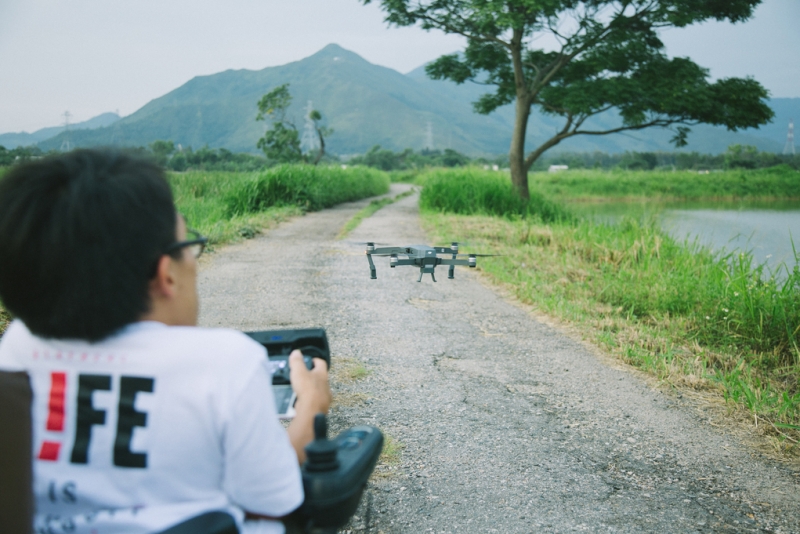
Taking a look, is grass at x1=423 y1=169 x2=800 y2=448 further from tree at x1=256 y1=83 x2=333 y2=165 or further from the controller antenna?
tree at x1=256 y1=83 x2=333 y2=165

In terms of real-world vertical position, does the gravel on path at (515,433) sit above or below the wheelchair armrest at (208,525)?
below

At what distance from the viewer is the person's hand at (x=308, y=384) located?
1.18 m

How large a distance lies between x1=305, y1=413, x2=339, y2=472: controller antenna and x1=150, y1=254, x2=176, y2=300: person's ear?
316 millimetres

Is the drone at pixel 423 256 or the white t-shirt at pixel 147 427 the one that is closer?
the white t-shirt at pixel 147 427

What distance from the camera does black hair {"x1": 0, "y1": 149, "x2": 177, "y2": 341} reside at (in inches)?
35.4

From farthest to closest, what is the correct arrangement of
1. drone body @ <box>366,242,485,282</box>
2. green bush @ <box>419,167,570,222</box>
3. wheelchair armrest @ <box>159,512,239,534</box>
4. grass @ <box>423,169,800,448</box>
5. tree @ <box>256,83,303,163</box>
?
tree @ <box>256,83,303,163</box> < green bush @ <box>419,167,570,222</box> < grass @ <box>423,169,800,448</box> < drone body @ <box>366,242,485,282</box> < wheelchair armrest @ <box>159,512,239,534</box>

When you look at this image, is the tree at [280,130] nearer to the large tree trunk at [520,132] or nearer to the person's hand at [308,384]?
the large tree trunk at [520,132]

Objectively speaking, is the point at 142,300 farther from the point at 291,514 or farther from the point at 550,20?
the point at 550,20

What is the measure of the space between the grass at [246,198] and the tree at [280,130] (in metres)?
9.17

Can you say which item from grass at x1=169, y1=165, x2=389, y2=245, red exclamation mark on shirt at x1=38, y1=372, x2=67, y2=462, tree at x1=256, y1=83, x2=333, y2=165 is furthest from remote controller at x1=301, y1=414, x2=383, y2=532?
tree at x1=256, y1=83, x2=333, y2=165

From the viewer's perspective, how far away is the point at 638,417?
10.1ft

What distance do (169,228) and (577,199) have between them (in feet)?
96.8

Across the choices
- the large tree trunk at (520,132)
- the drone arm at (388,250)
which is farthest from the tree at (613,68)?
the drone arm at (388,250)

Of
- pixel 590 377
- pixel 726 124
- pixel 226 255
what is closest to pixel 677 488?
pixel 590 377
